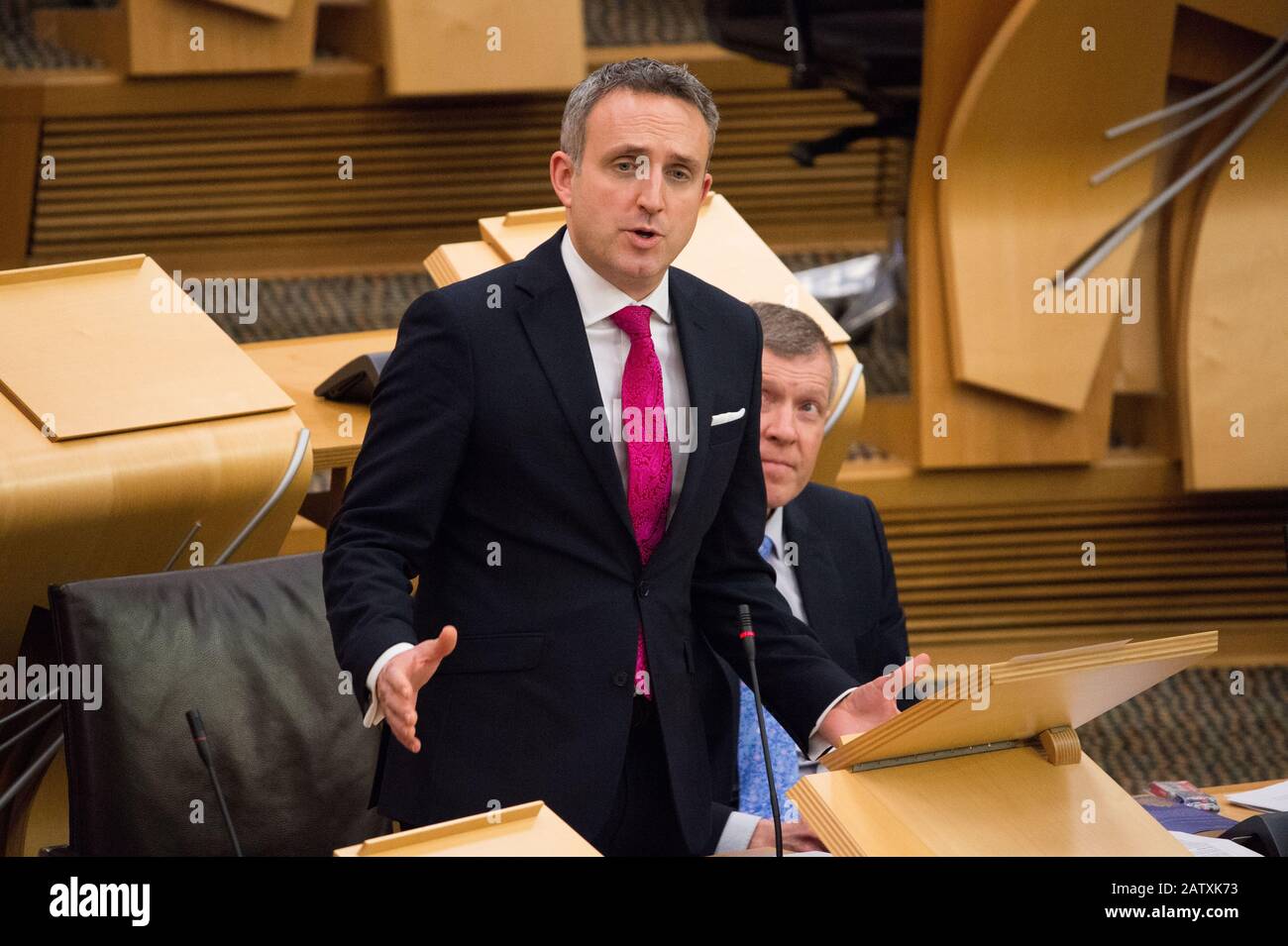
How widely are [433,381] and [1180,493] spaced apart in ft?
9.52

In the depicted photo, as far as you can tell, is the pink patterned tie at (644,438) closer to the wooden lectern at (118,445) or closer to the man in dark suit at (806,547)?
the man in dark suit at (806,547)

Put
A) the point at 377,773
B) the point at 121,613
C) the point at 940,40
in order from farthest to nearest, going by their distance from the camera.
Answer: the point at 940,40, the point at 121,613, the point at 377,773

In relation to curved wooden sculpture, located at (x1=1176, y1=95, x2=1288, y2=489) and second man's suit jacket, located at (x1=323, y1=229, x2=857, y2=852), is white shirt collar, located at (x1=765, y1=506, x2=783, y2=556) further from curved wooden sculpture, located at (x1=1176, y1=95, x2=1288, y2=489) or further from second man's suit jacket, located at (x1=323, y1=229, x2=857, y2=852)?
curved wooden sculpture, located at (x1=1176, y1=95, x2=1288, y2=489)

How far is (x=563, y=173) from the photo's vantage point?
5.80 ft

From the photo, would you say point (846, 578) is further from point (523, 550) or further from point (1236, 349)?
point (1236, 349)

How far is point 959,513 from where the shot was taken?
4.19 m

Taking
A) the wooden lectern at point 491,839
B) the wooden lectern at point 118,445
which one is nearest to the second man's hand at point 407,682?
the wooden lectern at point 491,839

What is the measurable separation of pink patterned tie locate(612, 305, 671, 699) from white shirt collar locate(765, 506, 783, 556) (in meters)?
0.77

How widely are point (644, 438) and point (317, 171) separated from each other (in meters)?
3.61

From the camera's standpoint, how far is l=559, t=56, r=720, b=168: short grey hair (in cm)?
169

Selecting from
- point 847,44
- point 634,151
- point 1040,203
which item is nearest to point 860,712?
point 634,151

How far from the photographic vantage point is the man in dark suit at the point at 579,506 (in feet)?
5.57

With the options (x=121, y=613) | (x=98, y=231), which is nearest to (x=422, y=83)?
(x=98, y=231)
